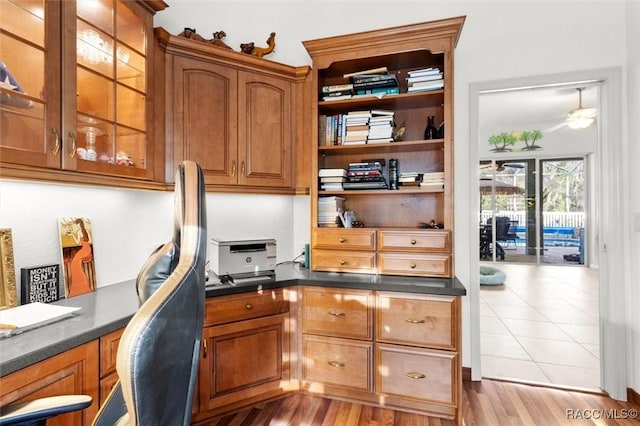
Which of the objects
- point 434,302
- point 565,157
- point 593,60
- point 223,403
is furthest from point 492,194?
point 223,403

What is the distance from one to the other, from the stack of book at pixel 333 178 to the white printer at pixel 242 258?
61 cm

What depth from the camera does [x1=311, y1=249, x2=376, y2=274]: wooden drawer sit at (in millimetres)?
2367

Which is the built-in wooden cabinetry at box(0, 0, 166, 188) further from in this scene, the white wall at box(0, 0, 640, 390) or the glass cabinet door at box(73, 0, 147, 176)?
the white wall at box(0, 0, 640, 390)

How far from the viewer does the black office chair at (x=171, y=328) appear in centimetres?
44

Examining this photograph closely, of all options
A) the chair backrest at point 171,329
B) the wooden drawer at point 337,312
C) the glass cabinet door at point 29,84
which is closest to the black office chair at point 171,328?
the chair backrest at point 171,329

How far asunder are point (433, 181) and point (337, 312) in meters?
1.11

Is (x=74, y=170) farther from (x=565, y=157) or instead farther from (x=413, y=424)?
(x=565, y=157)

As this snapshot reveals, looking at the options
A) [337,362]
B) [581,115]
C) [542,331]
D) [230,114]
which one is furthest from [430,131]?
[581,115]

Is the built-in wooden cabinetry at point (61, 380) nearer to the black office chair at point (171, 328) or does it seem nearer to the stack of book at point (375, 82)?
the black office chair at point (171, 328)

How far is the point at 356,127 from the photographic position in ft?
8.11

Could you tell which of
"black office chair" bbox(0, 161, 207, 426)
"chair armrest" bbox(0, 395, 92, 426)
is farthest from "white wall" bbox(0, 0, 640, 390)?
"black office chair" bbox(0, 161, 207, 426)

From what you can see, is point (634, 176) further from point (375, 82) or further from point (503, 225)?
point (503, 225)

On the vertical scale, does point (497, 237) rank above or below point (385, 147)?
below

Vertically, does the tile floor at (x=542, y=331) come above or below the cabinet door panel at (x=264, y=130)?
below
